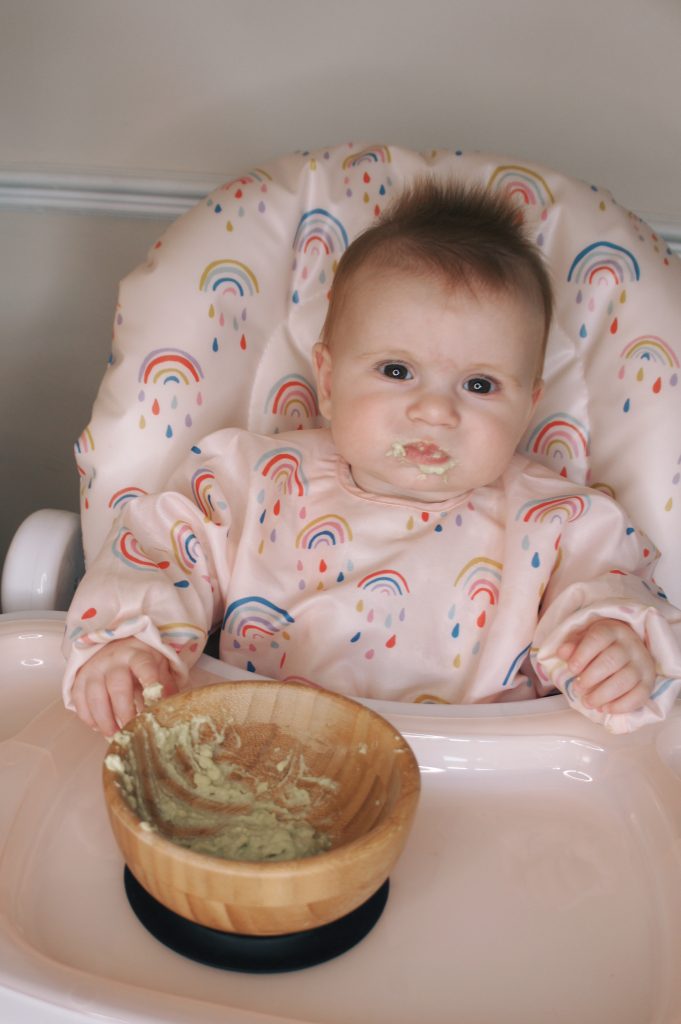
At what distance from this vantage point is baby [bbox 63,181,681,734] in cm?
92

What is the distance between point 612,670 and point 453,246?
1.36 ft

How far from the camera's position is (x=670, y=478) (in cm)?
100

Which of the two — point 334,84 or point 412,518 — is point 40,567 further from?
point 334,84

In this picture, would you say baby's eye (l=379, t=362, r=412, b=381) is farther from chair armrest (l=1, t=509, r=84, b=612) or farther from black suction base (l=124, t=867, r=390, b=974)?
black suction base (l=124, t=867, r=390, b=974)

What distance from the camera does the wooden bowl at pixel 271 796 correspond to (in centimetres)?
52

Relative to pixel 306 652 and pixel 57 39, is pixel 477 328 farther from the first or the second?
pixel 57 39

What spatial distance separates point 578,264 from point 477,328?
0.19 metres

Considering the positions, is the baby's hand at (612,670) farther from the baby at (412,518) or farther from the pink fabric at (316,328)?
the pink fabric at (316,328)

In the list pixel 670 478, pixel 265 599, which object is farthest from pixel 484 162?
pixel 265 599

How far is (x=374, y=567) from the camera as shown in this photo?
3.20 feet

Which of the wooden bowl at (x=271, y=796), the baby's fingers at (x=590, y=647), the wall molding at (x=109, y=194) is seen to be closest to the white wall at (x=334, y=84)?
the wall molding at (x=109, y=194)

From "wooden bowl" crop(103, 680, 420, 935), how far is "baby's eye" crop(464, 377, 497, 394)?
382 mm

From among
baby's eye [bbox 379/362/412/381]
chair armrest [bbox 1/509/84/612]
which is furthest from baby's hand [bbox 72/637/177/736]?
baby's eye [bbox 379/362/412/381]

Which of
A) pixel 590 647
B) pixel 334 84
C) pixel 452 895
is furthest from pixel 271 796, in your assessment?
pixel 334 84
